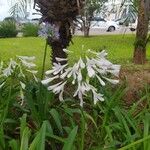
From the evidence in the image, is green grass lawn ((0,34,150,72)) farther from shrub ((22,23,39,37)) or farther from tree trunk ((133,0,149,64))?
shrub ((22,23,39,37))

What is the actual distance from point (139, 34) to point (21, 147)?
6693mm

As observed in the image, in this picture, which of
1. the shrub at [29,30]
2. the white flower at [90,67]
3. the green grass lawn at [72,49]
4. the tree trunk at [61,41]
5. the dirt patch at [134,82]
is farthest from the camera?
the shrub at [29,30]

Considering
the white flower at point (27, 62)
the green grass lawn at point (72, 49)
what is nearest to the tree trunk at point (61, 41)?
the white flower at point (27, 62)

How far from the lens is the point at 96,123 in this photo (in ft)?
16.3

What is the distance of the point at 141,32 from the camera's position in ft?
32.7

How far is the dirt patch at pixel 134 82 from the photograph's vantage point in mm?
6714

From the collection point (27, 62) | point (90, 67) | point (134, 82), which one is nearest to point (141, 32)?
point (134, 82)

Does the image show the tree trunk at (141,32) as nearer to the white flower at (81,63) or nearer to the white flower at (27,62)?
the white flower at (27,62)

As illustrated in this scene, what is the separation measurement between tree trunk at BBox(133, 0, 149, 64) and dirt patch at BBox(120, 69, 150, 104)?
1340mm

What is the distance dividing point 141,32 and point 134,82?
2572mm

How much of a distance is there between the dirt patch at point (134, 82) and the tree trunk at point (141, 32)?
4.40ft

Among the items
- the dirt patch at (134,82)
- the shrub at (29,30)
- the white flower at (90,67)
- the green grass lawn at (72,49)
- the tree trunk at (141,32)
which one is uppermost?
the white flower at (90,67)

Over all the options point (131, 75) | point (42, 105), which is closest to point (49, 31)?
point (42, 105)

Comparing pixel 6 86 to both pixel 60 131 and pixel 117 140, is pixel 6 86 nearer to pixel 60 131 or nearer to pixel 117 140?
pixel 60 131
